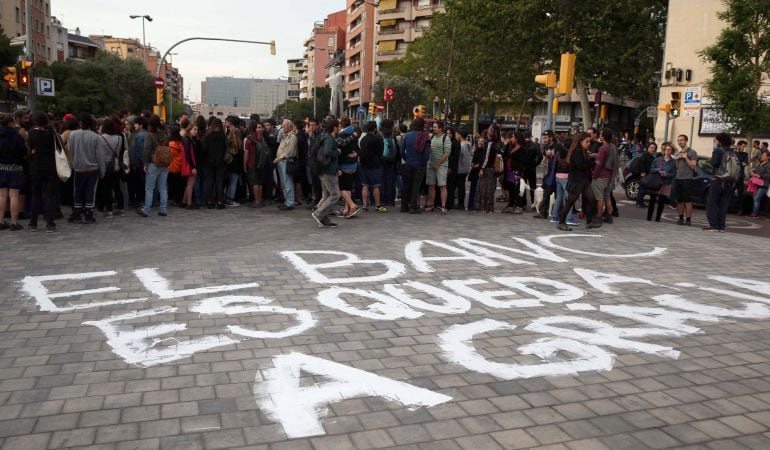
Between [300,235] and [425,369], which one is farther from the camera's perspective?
[300,235]

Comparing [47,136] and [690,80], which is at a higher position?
[690,80]

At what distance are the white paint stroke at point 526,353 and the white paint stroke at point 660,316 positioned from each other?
1069 mm

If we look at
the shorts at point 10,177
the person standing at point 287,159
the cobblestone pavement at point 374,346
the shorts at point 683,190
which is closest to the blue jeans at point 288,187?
the person standing at point 287,159

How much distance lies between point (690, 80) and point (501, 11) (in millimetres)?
9787

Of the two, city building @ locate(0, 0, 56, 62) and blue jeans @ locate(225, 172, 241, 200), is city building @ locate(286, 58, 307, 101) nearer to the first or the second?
city building @ locate(0, 0, 56, 62)

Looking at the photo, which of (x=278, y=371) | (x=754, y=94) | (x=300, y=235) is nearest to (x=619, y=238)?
(x=300, y=235)

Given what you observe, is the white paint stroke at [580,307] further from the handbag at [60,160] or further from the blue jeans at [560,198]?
the handbag at [60,160]

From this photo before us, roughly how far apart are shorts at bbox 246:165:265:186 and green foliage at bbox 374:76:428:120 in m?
47.9

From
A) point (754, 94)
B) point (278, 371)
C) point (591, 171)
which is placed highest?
point (754, 94)

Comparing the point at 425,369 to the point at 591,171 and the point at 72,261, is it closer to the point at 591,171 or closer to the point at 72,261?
the point at 72,261

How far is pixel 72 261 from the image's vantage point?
7.85 metres

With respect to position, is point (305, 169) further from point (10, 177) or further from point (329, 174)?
point (10, 177)

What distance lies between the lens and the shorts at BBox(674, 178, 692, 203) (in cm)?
1240

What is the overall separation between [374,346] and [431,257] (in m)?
3.60
